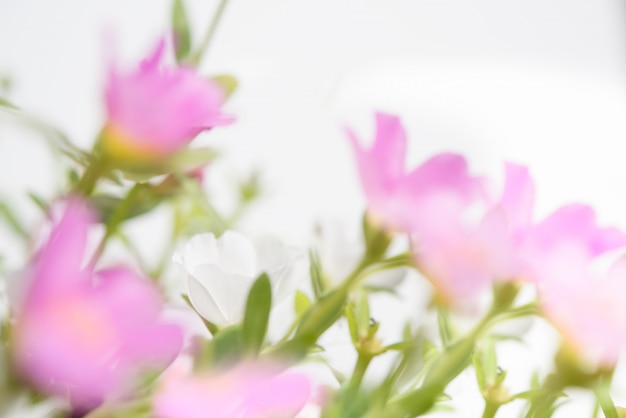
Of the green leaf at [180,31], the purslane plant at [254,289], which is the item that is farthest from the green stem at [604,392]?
the green leaf at [180,31]

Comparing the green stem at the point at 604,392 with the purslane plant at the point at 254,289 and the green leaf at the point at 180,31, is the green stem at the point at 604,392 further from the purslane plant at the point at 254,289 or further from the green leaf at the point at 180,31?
the green leaf at the point at 180,31

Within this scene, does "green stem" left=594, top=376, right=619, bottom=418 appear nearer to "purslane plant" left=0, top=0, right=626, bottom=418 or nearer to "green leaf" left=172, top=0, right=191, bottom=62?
"purslane plant" left=0, top=0, right=626, bottom=418

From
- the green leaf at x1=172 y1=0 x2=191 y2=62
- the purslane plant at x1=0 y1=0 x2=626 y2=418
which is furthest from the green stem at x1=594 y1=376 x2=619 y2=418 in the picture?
the green leaf at x1=172 y1=0 x2=191 y2=62
